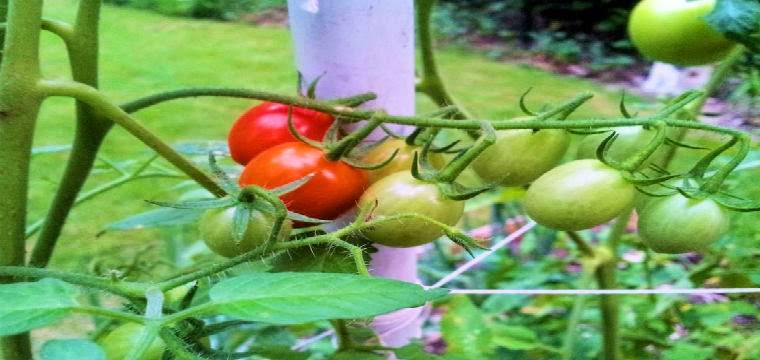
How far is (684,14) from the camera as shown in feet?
1.96

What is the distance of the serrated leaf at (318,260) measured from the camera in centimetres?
43

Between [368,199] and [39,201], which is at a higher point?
[368,199]

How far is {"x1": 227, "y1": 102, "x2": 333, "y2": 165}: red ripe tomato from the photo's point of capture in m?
0.50

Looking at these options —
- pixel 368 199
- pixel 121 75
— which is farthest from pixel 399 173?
pixel 121 75

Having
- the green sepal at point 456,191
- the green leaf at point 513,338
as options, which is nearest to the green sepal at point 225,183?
the green sepal at point 456,191

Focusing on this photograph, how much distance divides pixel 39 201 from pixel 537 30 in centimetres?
274

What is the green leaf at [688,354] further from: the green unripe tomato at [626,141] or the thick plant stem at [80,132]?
the thick plant stem at [80,132]

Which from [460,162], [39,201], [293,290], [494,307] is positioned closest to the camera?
[293,290]

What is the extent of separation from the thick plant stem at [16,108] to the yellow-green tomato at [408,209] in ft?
0.61

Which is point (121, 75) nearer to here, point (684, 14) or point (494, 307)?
point (494, 307)

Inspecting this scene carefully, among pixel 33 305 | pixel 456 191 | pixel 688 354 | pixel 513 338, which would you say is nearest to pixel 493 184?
pixel 456 191

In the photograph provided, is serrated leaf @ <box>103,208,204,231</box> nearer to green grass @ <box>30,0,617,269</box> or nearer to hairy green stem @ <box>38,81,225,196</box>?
hairy green stem @ <box>38,81,225,196</box>

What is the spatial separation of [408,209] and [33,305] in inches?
7.9

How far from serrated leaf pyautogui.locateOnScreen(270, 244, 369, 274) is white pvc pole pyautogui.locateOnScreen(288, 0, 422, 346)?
120 millimetres
